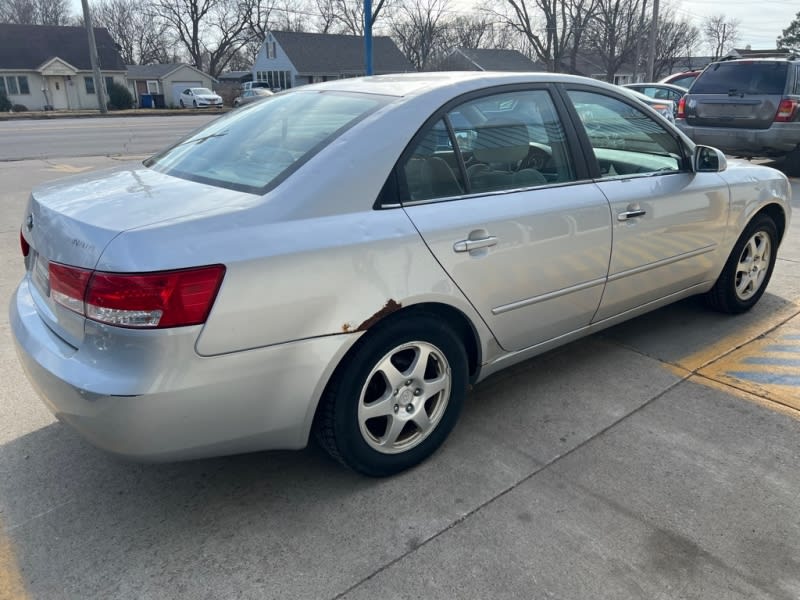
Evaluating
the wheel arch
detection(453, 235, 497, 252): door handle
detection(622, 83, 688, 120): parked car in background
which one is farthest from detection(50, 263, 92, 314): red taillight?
detection(622, 83, 688, 120): parked car in background

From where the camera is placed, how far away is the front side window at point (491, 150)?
266cm

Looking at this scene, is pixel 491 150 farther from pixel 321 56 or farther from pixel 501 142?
pixel 321 56

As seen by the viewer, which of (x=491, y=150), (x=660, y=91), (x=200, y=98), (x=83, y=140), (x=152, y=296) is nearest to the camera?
(x=152, y=296)

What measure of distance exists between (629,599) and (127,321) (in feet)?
6.06

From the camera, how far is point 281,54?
5409 cm

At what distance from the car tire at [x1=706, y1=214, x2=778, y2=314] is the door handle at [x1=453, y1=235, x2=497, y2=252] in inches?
90.5

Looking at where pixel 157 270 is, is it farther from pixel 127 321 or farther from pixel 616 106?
pixel 616 106

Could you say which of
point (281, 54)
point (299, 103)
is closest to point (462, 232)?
point (299, 103)

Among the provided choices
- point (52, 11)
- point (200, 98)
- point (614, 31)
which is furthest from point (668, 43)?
point (52, 11)

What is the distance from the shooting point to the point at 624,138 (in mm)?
3535

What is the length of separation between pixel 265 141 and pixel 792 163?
11559 mm

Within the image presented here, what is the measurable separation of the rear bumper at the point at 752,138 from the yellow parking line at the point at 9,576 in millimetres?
11013

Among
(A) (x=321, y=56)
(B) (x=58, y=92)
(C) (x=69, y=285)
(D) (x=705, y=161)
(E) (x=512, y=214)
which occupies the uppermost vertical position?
(A) (x=321, y=56)

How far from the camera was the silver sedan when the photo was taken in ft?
6.78
